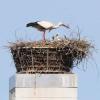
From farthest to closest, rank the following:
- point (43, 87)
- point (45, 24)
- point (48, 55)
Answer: point (45, 24) → point (48, 55) → point (43, 87)

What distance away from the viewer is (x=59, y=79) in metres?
8.65

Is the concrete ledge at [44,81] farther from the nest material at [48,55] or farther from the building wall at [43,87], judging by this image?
the nest material at [48,55]

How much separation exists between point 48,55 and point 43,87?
2.43 ft

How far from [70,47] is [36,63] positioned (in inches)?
28.2

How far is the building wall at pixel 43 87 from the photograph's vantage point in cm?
848

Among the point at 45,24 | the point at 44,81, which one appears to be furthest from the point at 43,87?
the point at 45,24

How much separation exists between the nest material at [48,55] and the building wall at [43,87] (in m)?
0.22

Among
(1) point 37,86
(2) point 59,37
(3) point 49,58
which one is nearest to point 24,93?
(1) point 37,86

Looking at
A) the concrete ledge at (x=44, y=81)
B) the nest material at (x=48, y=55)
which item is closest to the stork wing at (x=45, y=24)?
the nest material at (x=48, y=55)

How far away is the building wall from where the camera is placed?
8.48m

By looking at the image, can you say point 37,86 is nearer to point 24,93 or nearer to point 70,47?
point 24,93

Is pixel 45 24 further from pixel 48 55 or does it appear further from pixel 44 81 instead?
pixel 44 81

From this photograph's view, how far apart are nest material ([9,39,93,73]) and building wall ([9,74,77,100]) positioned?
220mm

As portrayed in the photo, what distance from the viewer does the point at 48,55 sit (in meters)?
9.00
